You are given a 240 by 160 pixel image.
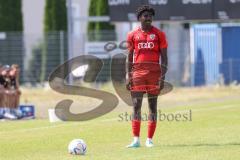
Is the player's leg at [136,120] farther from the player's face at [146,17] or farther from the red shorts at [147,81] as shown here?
the player's face at [146,17]

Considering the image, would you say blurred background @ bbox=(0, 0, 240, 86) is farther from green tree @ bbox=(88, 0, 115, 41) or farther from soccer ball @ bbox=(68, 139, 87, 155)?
soccer ball @ bbox=(68, 139, 87, 155)

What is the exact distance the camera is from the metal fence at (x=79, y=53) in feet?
126

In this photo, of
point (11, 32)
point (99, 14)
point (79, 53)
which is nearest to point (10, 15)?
point (11, 32)

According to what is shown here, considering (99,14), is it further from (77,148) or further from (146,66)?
(77,148)

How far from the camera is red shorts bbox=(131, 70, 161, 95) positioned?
14664 millimetres

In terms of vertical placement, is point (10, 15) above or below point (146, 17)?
below

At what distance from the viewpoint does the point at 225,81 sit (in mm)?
38469

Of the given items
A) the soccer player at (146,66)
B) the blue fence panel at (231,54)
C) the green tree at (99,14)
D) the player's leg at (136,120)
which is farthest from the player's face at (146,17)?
the green tree at (99,14)

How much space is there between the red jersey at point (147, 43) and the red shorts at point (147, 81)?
0.22 m

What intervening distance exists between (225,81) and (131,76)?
2411cm

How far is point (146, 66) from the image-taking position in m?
14.7

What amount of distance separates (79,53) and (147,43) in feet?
86.6

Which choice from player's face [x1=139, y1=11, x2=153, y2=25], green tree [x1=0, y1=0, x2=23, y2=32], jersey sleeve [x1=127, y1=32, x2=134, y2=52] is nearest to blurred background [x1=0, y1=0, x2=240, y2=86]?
green tree [x1=0, y1=0, x2=23, y2=32]

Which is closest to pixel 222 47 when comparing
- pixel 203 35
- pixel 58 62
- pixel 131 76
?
pixel 203 35
